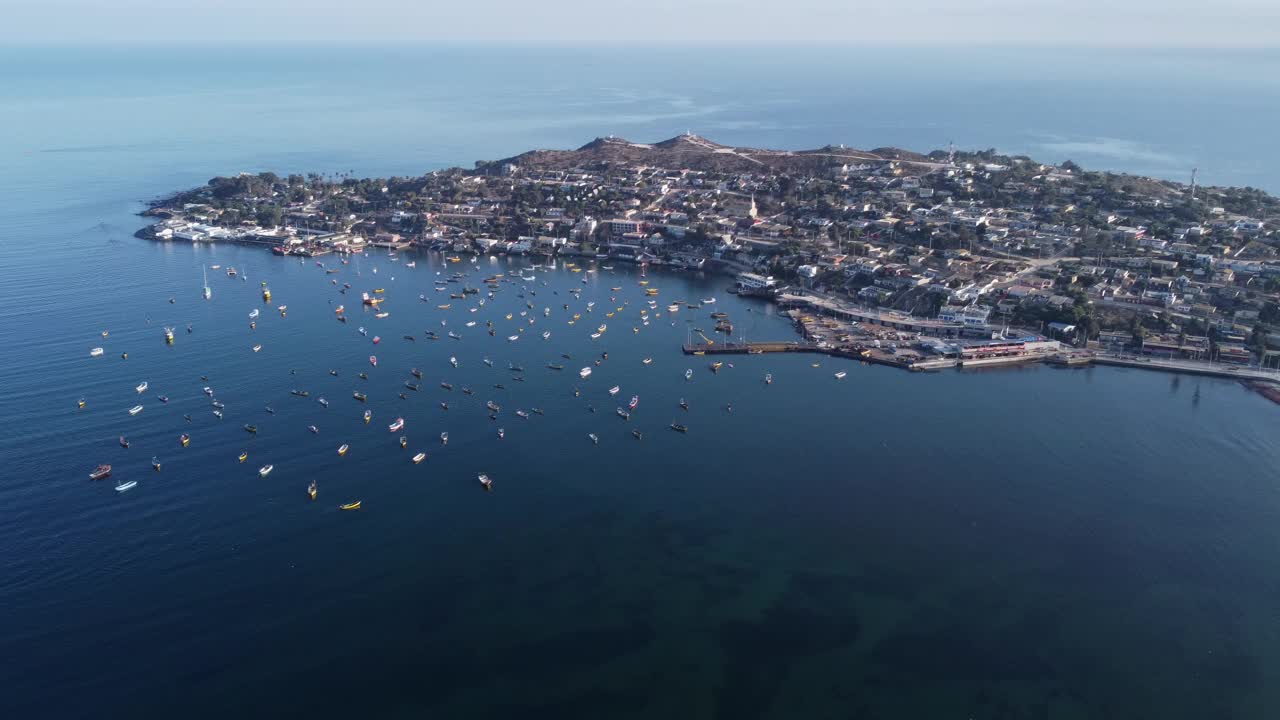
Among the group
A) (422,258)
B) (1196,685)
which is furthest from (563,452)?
(422,258)

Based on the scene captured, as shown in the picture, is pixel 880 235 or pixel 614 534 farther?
pixel 880 235

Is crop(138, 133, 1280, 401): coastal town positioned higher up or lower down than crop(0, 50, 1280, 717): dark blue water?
higher up

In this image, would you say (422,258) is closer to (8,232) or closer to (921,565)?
(8,232)

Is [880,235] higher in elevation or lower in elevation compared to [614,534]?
higher

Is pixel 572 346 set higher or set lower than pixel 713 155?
lower

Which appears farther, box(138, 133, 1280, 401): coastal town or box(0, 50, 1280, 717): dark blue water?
box(138, 133, 1280, 401): coastal town
